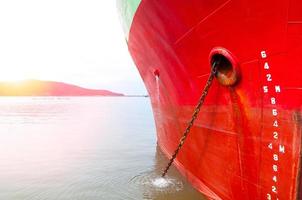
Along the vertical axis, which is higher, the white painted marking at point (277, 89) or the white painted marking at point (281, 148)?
the white painted marking at point (277, 89)

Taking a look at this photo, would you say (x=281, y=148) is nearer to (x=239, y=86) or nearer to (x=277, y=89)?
(x=277, y=89)

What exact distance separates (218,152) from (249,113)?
2.92 ft

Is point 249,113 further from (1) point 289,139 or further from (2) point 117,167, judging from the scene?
(2) point 117,167

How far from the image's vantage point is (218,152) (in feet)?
13.2

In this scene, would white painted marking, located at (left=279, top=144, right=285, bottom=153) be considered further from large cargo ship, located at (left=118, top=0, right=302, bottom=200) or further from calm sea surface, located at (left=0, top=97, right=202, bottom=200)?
calm sea surface, located at (left=0, top=97, right=202, bottom=200)

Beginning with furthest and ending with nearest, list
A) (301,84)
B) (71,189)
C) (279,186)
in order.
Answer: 1. (71,189)
2. (279,186)
3. (301,84)

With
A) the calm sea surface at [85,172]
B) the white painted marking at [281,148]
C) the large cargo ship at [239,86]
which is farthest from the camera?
the calm sea surface at [85,172]

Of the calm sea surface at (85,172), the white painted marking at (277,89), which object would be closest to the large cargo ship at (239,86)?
the white painted marking at (277,89)

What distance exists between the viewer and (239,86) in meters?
3.41

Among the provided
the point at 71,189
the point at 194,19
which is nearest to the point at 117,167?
the point at 71,189

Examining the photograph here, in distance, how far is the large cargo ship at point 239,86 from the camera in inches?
113

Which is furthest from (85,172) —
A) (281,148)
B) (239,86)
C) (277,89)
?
(277,89)

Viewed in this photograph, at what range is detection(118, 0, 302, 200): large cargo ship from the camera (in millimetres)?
2879

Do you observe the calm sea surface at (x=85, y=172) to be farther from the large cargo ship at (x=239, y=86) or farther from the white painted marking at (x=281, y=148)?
the white painted marking at (x=281, y=148)
